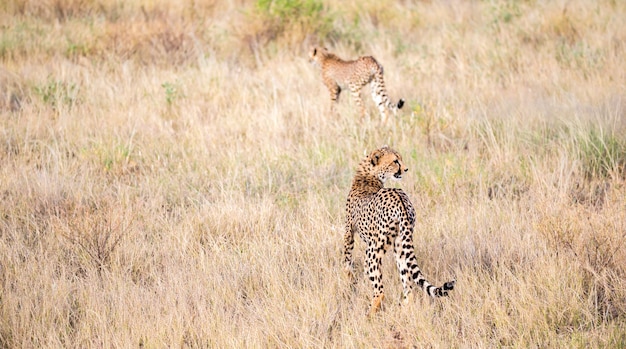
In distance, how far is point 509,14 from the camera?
1036 centimetres

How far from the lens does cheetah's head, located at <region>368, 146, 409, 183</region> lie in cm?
434

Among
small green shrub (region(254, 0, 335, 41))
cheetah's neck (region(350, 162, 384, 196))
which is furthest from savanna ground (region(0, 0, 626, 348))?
cheetah's neck (region(350, 162, 384, 196))

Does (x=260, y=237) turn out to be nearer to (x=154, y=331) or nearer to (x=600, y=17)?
(x=154, y=331)

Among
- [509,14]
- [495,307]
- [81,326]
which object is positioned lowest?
[81,326]

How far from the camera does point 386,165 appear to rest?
14.4ft

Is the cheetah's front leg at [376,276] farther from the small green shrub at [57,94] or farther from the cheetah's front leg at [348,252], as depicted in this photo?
the small green shrub at [57,94]

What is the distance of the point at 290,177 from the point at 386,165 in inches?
70.5

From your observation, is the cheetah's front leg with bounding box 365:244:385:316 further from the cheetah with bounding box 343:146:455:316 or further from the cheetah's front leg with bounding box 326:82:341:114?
the cheetah's front leg with bounding box 326:82:341:114

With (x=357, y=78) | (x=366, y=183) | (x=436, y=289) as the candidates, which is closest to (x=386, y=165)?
(x=366, y=183)

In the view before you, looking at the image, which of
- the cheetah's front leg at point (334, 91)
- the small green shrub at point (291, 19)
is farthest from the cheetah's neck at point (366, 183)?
the small green shrub at point (291, 19)

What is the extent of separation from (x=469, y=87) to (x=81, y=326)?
5428mm

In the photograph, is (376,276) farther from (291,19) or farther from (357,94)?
(291,19)

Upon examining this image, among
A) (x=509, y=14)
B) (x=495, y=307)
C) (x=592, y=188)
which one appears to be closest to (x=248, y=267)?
(x=495, y=307)

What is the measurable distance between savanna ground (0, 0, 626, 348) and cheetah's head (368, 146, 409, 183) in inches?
19.6
